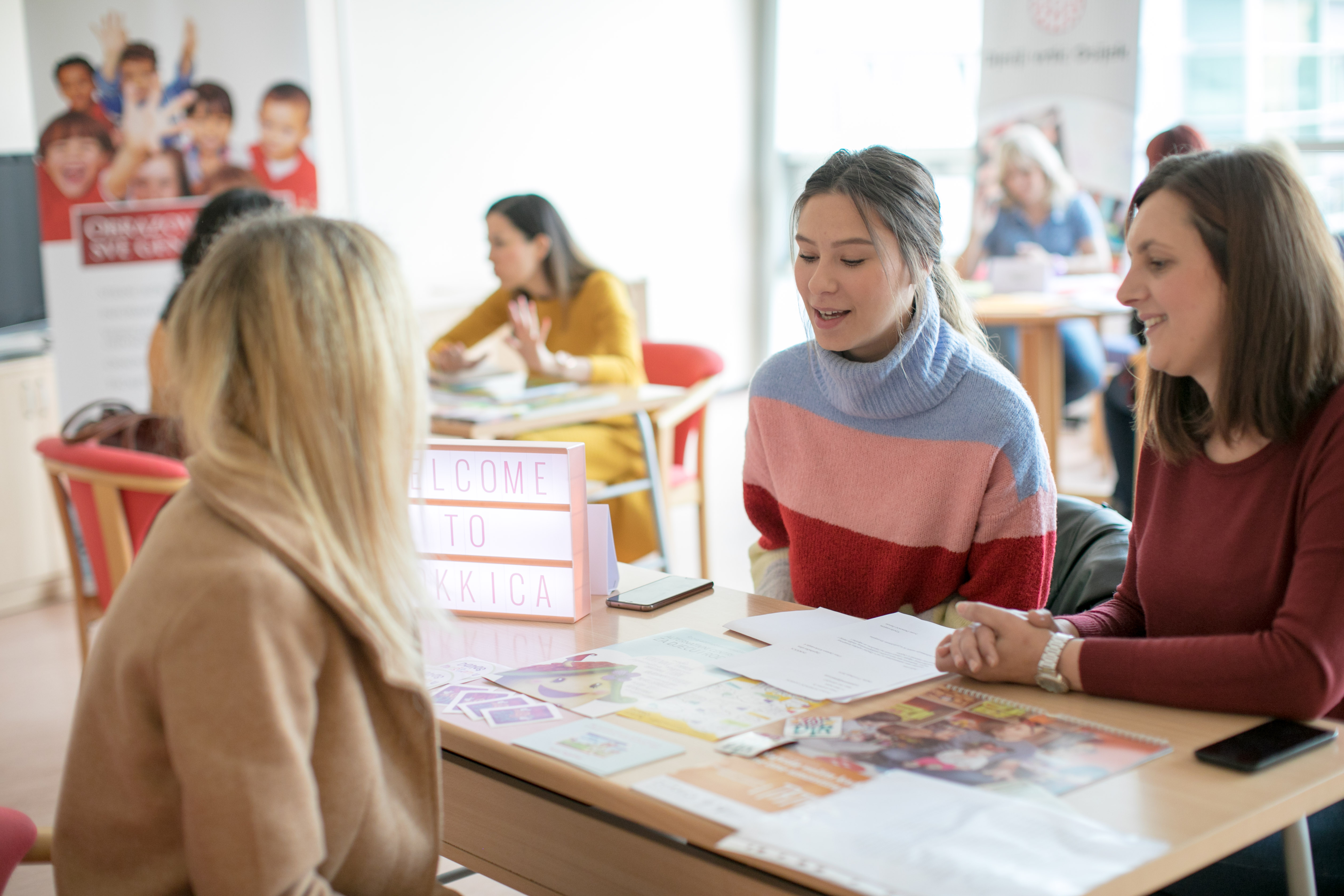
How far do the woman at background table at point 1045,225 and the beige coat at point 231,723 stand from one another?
4.39 m

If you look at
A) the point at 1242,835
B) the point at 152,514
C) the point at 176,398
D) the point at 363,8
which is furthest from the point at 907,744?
the point at 363,8

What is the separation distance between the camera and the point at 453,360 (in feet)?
12.5

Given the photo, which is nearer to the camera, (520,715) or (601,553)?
(520,715)

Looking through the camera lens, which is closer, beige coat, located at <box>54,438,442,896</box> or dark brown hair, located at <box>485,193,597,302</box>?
beige coat, located at <box>54,438,442,896</box>

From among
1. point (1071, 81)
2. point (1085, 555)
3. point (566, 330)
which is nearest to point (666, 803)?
point (1085, 555)

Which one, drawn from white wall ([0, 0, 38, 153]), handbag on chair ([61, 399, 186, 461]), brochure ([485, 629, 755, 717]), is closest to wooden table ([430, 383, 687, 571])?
handbag on chair ([61, 399, 186, 461])

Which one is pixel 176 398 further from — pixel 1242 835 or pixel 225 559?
pixel 1242 835

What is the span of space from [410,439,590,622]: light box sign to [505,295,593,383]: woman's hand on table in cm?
180

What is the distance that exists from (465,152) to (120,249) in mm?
1614

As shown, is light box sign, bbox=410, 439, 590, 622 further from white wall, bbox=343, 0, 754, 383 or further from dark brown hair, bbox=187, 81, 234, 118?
dark brown hair, bbox=187, 81, 234, 118

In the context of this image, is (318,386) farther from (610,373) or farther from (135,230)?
(135,230)

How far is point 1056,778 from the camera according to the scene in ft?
3.74

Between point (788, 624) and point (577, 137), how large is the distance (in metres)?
4.56

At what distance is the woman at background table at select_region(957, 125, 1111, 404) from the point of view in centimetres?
514
